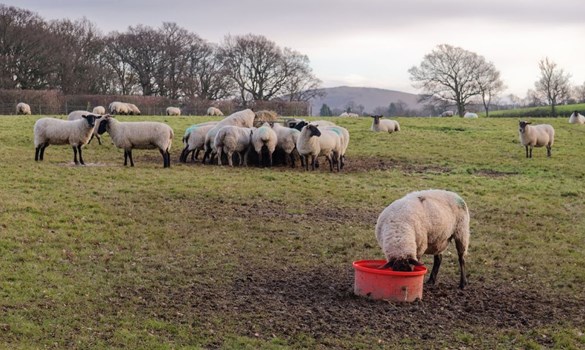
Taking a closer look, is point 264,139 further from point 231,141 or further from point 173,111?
point 173,111

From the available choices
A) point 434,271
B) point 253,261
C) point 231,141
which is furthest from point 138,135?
point 434,271

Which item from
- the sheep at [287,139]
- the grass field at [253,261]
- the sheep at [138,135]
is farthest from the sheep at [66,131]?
the sheep at [287,139]

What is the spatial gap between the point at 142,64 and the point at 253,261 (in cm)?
6424

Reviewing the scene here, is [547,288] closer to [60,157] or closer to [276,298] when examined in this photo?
[276,298]

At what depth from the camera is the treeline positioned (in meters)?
60.1

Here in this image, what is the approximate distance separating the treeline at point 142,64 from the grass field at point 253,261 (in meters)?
42.0

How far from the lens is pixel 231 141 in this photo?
922 inches

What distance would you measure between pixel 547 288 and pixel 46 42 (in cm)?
5866

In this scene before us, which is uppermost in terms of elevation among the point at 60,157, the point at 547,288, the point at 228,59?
the point at 228,59

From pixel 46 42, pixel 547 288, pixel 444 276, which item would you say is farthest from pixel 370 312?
pixel 46 42

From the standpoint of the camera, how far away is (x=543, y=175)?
77.9 ft

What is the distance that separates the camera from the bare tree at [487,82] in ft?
250

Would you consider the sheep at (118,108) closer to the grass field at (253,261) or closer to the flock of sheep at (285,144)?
the flock of sheep at (285,144)

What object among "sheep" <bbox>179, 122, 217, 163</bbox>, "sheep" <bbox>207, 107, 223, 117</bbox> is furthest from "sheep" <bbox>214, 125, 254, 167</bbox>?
"sheep" <bbox>207, 107, 223, 117</bbox>
